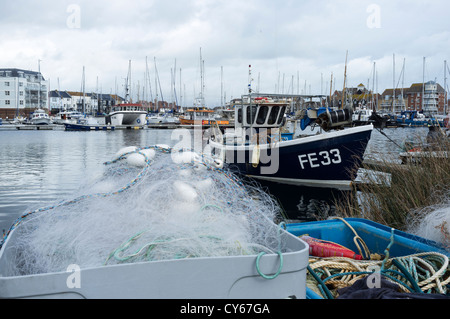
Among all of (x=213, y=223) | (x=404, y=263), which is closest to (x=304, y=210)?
(x=404, y=263)

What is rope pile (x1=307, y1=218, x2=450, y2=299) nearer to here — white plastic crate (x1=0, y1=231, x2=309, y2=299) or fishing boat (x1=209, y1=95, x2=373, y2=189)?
white plastic crate (x1=0, y1=231, x2=309, y2=299)

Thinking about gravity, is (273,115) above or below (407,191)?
above

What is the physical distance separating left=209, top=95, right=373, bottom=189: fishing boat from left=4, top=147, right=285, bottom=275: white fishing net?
7.96m

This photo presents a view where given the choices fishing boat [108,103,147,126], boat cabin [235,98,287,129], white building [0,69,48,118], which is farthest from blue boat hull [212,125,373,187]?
white building [0,69,48,118]

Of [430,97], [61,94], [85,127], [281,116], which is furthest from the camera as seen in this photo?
[61,94]

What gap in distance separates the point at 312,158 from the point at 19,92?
79.1 metres

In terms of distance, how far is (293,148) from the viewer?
494 inches

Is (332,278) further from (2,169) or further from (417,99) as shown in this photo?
(417,99)

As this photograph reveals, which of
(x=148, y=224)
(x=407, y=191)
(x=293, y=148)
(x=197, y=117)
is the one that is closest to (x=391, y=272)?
(x=148, y=224)

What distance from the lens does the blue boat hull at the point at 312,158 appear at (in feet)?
38.5

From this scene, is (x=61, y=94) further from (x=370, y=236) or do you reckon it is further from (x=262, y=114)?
(x=370, y=236)

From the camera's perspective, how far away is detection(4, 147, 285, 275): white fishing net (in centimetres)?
244

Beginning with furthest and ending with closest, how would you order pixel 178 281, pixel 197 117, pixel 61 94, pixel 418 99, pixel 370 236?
pixel 61 94 < pixel 418 99 < pixel 197 117 < pixel 370 236 < pixel 178 281
